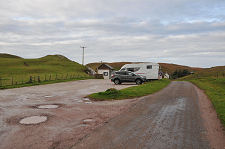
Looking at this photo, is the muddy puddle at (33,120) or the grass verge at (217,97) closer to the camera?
the muddy puddle at (33,120)

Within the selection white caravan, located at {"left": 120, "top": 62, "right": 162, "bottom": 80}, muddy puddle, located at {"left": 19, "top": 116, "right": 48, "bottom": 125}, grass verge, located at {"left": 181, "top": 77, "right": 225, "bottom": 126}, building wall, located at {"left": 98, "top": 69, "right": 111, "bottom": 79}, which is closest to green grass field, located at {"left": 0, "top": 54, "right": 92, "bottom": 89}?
building wall, located at {"left": 98, "top": 69, "right": 111, "bottom": 79}

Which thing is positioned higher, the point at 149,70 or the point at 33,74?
the point at 149,70

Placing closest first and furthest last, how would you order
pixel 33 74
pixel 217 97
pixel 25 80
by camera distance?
pixel 217 97, pixel 25 80, pixel 33 74

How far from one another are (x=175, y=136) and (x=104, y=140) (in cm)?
195

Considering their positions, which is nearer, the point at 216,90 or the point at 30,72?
the point at 216,90

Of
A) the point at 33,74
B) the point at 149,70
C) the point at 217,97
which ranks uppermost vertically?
the point at 149,70

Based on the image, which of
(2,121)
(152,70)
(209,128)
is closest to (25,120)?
(2,121)

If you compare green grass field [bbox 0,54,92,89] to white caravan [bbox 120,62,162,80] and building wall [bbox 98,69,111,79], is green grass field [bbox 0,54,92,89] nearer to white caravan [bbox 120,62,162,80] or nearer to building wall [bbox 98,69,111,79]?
building wall [bbox 98,69,111,79]

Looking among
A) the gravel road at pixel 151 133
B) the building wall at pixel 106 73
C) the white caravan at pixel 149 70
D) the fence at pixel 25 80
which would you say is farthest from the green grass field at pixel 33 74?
the gravel road at pixel 151 133

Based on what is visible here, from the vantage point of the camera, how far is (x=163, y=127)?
5895 mm

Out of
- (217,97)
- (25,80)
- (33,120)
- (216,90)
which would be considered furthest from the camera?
(25,80)

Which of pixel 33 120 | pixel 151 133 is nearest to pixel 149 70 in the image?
pixel 33 120

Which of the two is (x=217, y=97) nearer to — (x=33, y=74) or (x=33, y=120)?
(x=33, y=120)

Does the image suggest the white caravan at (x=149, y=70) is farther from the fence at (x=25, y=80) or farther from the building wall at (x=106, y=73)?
the building wall at (x=106, y=73)
